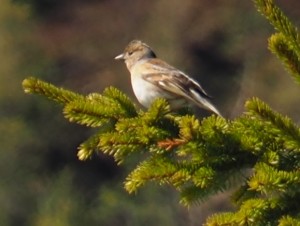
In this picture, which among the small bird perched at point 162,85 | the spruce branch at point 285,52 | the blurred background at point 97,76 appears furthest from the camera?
the blurred background at point 97,76

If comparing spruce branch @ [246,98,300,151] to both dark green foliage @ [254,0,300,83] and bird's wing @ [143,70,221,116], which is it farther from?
bird's wing @ [143,70,221,116]

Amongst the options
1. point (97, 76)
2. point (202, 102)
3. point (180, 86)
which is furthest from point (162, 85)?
point (97, 76)

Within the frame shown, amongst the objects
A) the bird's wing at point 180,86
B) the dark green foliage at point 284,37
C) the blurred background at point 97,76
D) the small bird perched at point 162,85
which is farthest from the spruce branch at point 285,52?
the blurred background at point 97,76

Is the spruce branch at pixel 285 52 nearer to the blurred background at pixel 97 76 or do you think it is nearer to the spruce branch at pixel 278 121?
the spruce branch at pixel 278 121

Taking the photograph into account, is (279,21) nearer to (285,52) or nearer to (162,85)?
(285,52)

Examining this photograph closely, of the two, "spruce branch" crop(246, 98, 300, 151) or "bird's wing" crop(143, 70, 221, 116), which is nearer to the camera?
"spruce branch" crop(246, 98, 300, 151)

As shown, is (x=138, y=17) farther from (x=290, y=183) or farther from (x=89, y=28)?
(x=290, y=183)

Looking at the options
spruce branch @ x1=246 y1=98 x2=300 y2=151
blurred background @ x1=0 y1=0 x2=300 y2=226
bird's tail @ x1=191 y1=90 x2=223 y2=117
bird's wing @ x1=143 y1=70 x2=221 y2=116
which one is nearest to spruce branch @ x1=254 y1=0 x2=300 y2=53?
spruce branch @ x1=246 y1=98 x2=300 y2=151
